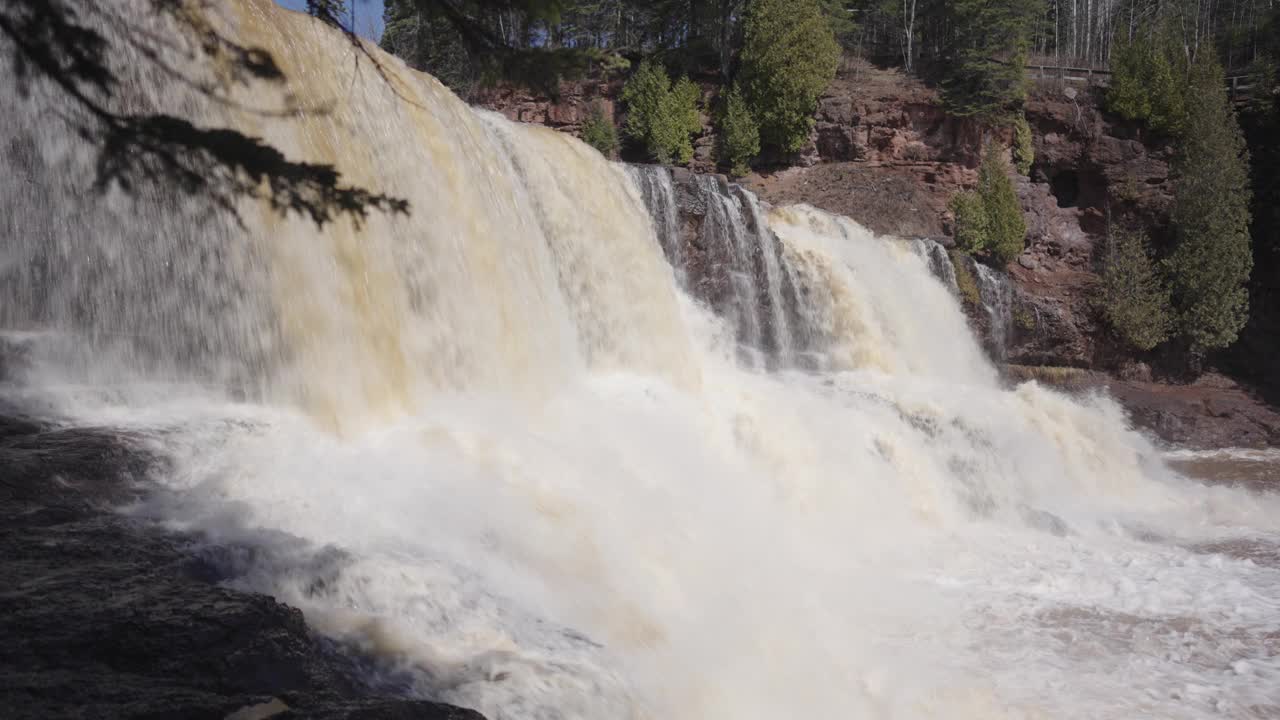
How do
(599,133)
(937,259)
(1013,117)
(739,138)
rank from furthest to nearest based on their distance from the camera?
(599,133) → (739,138) → (1013,117) → (937,259)

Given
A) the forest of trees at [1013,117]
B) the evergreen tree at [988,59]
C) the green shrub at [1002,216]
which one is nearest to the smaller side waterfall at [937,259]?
the forest of trees at [1013,117]

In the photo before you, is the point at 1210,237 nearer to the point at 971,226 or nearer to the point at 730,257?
the point at 971,226

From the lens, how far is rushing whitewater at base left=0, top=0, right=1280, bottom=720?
4551 millimetres

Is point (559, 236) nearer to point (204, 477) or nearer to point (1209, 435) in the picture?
point (204, 477)

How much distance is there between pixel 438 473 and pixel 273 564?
2.14m

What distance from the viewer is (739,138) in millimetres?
22922

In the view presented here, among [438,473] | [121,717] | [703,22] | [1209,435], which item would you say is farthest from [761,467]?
[703,22]

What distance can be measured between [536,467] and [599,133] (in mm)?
18097

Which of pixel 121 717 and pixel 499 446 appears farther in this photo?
pixel 499 446

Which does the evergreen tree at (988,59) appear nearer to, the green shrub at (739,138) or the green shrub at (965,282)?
the green shrub at (739,138)

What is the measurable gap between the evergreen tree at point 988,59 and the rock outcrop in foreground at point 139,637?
21886mm

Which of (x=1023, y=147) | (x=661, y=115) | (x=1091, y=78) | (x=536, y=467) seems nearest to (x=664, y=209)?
(x=536, y=467)

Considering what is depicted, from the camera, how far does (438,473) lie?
612 cm

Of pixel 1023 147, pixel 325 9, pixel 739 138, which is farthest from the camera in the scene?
pixel 739 138
